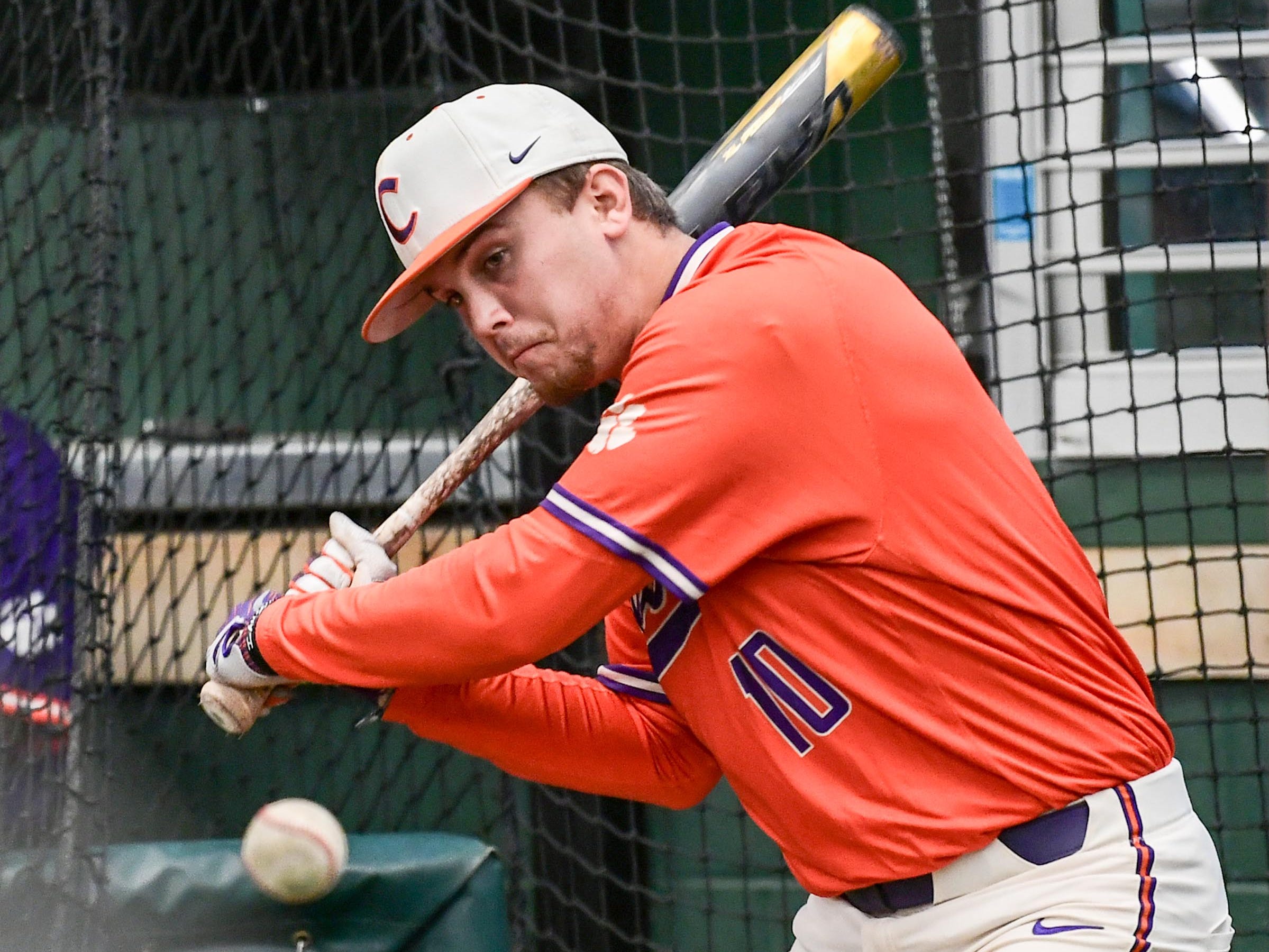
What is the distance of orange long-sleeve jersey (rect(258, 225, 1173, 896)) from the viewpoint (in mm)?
1616

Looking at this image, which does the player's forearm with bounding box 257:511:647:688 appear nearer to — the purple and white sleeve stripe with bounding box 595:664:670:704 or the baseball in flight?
the purple and white sleeve stripe with bounding box 595:664:670:704

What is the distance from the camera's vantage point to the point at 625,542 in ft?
5.26

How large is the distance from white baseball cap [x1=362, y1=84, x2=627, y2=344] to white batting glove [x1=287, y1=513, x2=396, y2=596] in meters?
0.34

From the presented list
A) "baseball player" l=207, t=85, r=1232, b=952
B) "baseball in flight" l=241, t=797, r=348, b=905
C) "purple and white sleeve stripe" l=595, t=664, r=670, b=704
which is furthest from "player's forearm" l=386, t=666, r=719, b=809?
"baseball in flight" l=241, t=797, r=348, b=905

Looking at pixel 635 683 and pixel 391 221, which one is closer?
pixel 391 221

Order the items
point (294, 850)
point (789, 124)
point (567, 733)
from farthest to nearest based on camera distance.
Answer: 1. point (294, 850)
2. point (789, 124)
3. point (567, 733)

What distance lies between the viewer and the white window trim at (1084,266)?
3.77m

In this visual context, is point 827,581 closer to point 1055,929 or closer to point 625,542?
point 625,542

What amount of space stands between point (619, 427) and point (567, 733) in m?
0.62

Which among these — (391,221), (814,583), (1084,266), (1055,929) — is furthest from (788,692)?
(1084,266)

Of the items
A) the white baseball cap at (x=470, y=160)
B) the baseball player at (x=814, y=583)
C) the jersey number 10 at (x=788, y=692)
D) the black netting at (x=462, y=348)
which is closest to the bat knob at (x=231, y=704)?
the baseball player at (x=814, y=583)

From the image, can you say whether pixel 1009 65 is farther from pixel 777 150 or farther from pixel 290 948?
pixel 290 948

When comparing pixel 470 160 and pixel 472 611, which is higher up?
pixel 470 160

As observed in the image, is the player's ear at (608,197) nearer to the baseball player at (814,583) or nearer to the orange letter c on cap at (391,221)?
the baseball player at (814,583)
